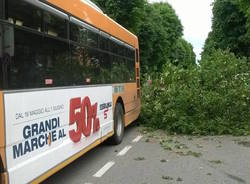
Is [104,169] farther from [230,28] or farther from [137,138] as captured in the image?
[230,28]

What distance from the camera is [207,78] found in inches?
533

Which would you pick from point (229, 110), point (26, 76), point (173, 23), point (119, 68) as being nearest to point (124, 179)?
point (26, 76)

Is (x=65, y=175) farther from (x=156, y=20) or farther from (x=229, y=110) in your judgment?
(x=156, y=20)

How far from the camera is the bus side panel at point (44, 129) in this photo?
4.76 meters

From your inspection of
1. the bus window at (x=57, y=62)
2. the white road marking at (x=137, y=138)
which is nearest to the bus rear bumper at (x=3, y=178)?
the bus window at (x=57, y=62)

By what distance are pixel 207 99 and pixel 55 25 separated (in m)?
7.67

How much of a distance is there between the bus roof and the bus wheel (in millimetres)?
1928

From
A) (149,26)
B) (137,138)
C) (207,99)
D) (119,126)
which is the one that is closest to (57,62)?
(119,126)

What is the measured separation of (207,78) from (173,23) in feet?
161

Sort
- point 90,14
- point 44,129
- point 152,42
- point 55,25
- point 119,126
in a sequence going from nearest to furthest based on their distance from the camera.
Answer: point 44,129, point 55,25, point 90,14, point 119,126, point 152,42

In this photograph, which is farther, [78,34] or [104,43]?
[104,43]

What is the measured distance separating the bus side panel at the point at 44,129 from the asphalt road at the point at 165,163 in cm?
72

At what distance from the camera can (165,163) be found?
8.41 meters

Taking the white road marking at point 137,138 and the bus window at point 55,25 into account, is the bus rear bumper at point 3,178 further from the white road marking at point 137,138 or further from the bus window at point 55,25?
the white road marking at point 137,138
